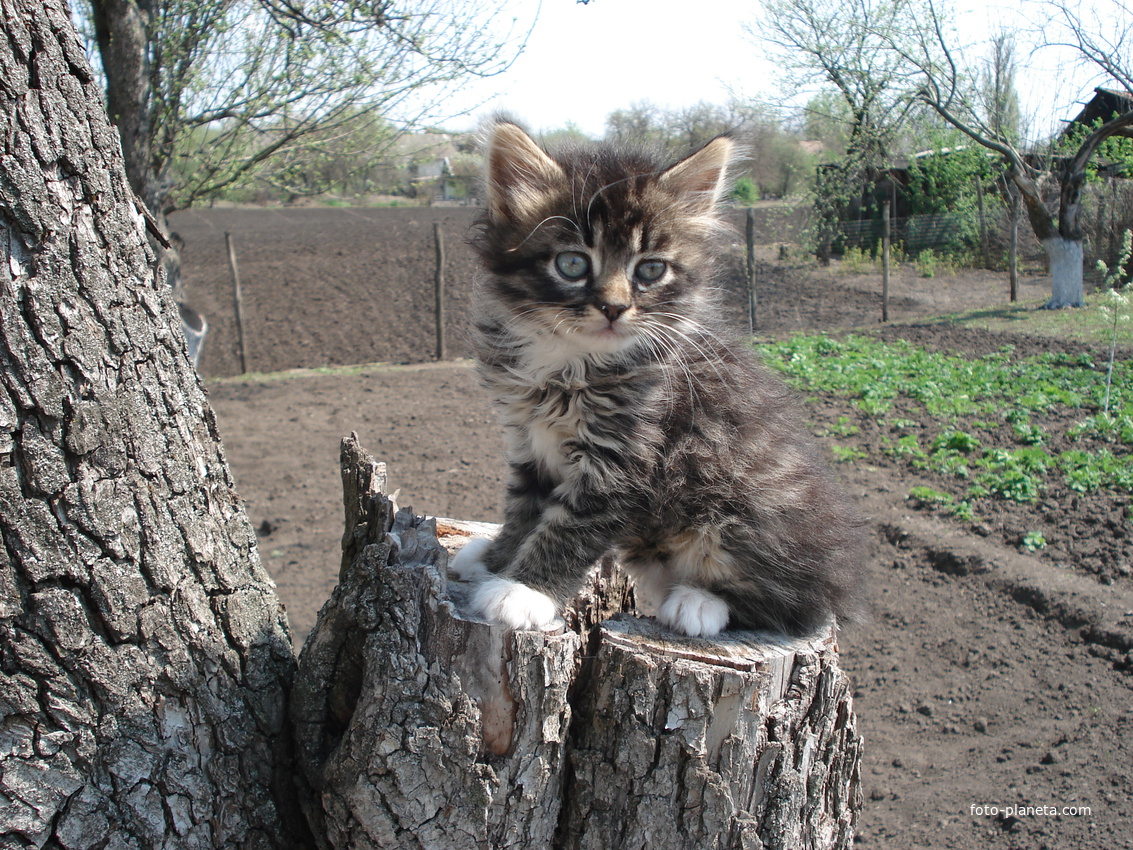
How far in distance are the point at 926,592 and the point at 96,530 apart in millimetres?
4527

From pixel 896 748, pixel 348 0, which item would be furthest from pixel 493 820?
pixel 348 0

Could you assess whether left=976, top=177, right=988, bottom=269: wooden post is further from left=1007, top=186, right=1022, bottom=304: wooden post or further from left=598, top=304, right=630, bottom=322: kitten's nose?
left=598, top=304, right=630, bottom=322: kitten's nose

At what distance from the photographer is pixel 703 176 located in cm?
267

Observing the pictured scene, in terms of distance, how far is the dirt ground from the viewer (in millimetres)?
3035

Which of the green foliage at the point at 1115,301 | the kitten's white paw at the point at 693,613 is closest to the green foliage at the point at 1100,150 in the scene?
the green foliage at the point at 1115,301

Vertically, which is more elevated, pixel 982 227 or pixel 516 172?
pixel 982 227

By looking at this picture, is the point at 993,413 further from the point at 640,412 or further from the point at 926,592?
the point at 640,412

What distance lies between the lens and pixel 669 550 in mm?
2568

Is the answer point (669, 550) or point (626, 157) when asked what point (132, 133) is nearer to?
point (626, 157)

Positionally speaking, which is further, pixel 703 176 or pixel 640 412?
pixel 703 176

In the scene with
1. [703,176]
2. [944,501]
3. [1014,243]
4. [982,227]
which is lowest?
[944,501]

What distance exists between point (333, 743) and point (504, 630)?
1.81ft

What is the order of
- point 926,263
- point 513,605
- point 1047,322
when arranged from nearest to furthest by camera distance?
point 513,605, point 1047,322, point 926,263

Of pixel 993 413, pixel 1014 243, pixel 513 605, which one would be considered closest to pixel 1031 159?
pixel 1014 243
